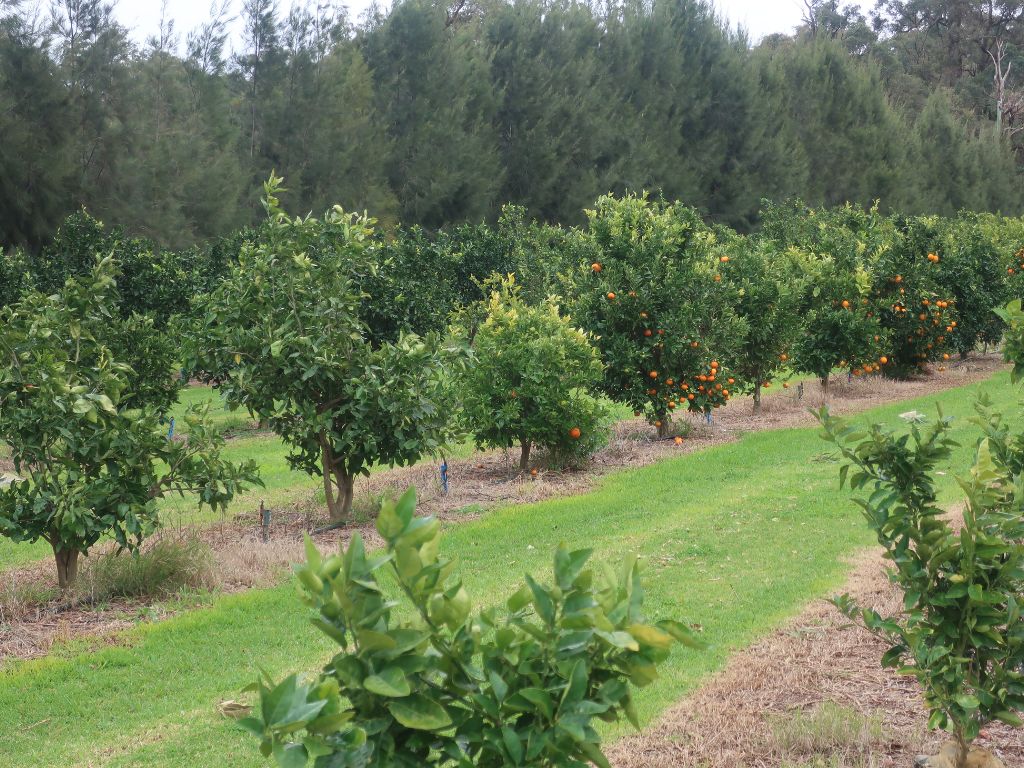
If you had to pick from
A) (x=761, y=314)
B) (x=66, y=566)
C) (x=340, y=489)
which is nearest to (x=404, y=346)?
(x=340, y=489)

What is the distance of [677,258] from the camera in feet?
46.9

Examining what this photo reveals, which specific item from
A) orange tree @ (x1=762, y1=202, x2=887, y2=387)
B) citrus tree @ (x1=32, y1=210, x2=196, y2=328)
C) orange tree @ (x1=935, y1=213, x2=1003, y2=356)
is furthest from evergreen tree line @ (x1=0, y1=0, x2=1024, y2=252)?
orange tree @ (x1=762, y1=202, x2=887, y2=387)

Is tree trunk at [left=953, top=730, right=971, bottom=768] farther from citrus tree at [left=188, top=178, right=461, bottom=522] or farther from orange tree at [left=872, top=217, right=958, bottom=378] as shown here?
orange tree at [left=872, top=217, right=958, bottom=378]

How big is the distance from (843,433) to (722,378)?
10.6 m

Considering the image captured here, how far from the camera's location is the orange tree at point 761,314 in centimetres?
1667

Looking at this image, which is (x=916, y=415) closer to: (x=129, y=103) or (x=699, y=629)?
(x=699, y=629)

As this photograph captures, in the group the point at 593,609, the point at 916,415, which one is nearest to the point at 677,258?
the point at 916,415

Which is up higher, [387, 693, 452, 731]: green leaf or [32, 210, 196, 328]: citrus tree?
[32, 210, 196, 328]: citrus tree

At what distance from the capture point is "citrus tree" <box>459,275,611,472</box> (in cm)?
1180

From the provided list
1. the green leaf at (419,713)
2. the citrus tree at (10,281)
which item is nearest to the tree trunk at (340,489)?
the green leaf at (419,713)

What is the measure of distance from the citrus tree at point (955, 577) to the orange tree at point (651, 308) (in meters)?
9.77

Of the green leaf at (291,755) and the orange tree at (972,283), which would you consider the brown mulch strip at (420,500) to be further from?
the green leaf at (291,755)

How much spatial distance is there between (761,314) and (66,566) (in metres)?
11.7

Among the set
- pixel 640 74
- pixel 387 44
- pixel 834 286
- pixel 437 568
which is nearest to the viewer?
pixel 437 568
